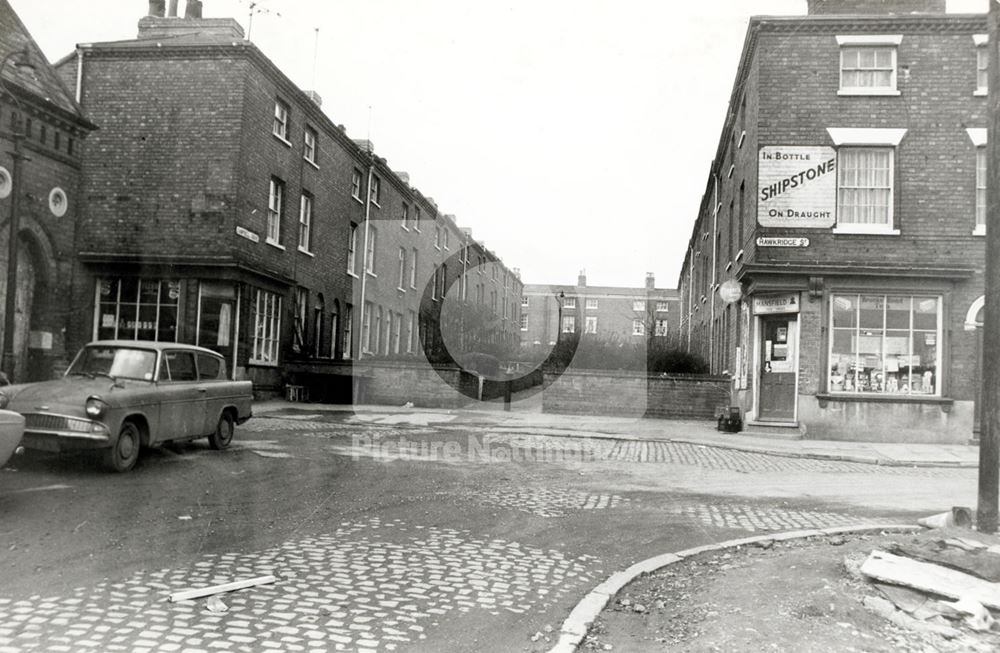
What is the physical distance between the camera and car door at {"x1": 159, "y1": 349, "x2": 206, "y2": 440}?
10047 millimetres

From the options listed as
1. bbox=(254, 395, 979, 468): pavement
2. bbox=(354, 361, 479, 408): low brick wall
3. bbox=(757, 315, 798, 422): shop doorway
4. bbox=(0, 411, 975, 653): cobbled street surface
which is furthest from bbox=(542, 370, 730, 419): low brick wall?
bbox=(0, 411, 975, 653): cobbled street surface

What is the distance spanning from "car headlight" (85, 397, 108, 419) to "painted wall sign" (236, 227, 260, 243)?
12034 mm

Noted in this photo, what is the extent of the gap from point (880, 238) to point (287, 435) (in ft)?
43.0

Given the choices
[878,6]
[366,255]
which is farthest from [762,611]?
[366,255]

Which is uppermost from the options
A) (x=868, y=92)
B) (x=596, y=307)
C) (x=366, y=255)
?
(x=868, y=92)

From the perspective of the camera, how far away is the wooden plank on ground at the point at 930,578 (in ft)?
14.8

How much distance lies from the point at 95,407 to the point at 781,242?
1410 centimetres

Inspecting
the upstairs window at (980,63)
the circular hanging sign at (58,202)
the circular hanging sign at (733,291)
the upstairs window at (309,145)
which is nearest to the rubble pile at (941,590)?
the circular hanging sign at (733,291)

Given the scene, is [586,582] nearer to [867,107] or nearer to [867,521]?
[867,521]

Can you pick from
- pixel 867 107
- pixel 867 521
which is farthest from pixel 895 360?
pixel 867 521

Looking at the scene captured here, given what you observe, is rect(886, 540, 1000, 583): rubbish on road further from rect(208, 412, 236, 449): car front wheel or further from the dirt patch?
rect(208, 412, 236, 449): car front wheel

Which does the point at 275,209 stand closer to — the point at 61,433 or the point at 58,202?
the point at 58,202

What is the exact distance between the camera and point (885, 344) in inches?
677

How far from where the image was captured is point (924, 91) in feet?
56.3
